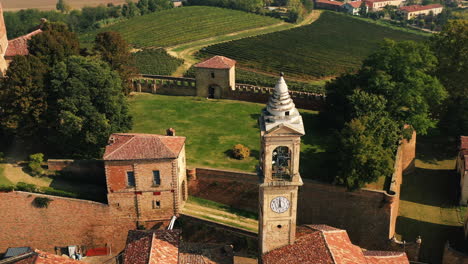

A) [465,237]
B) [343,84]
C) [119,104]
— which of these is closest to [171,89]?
[119,104]

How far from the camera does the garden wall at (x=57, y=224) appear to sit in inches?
1374

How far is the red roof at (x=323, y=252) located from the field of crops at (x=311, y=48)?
55.0 m

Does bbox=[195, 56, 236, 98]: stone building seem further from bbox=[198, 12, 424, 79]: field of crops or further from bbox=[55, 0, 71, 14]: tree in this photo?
bbox=[55, 0, 71, 14]: tree

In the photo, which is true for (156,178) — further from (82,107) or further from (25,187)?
(25,187)

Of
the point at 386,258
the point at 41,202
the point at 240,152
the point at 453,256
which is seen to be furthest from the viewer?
the point at 240,152

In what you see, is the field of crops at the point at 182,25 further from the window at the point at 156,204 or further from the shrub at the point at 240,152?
the window at the point at 156,204

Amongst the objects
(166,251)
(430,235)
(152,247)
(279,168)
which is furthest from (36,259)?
(430,235)

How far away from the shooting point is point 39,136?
40031 mm

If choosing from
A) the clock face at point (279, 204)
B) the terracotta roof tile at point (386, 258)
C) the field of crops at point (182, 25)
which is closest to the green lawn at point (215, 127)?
the terracotta roof tile at point (386, 258)

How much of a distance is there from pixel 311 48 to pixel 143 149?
74.2 metres

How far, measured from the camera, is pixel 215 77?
170ft

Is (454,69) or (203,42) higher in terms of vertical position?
(454,69)

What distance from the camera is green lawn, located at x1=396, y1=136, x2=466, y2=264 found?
34688 millimetres

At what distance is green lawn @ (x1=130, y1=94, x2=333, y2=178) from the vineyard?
2603 cm
